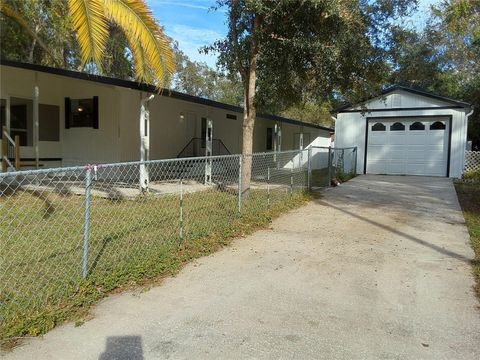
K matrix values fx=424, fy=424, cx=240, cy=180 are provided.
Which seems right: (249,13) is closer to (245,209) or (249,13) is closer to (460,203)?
(245,209)

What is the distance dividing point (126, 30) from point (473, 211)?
7997 mm

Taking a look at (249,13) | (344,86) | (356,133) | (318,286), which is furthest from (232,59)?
(356,133)

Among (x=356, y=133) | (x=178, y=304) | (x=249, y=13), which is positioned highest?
(x=249, y=13)

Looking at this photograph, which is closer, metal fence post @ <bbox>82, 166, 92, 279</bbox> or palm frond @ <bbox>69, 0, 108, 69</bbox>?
metal fence post @ <bbox>82, 166, 92, 279</bbox>

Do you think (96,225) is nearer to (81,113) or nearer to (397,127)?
(81,113)

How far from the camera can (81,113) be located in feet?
43.4

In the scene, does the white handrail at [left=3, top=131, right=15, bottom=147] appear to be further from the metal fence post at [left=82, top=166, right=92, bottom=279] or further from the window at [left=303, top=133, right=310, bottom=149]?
the window at [left=303, top=133, right=310, bottom=149]

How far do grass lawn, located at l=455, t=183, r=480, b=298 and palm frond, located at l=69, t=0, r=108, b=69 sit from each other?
227 inches

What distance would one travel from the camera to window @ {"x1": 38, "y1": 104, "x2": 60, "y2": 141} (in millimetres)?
12828

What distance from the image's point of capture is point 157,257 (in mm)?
5211

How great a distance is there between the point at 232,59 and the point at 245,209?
3722mm

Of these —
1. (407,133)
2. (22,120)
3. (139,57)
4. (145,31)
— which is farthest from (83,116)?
(407,133)

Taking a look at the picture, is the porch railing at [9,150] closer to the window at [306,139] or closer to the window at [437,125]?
the window at [437,125]

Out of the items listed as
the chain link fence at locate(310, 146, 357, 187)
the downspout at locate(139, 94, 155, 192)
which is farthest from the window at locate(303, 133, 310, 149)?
the downspout at locate(139, 94, 155, 192)
